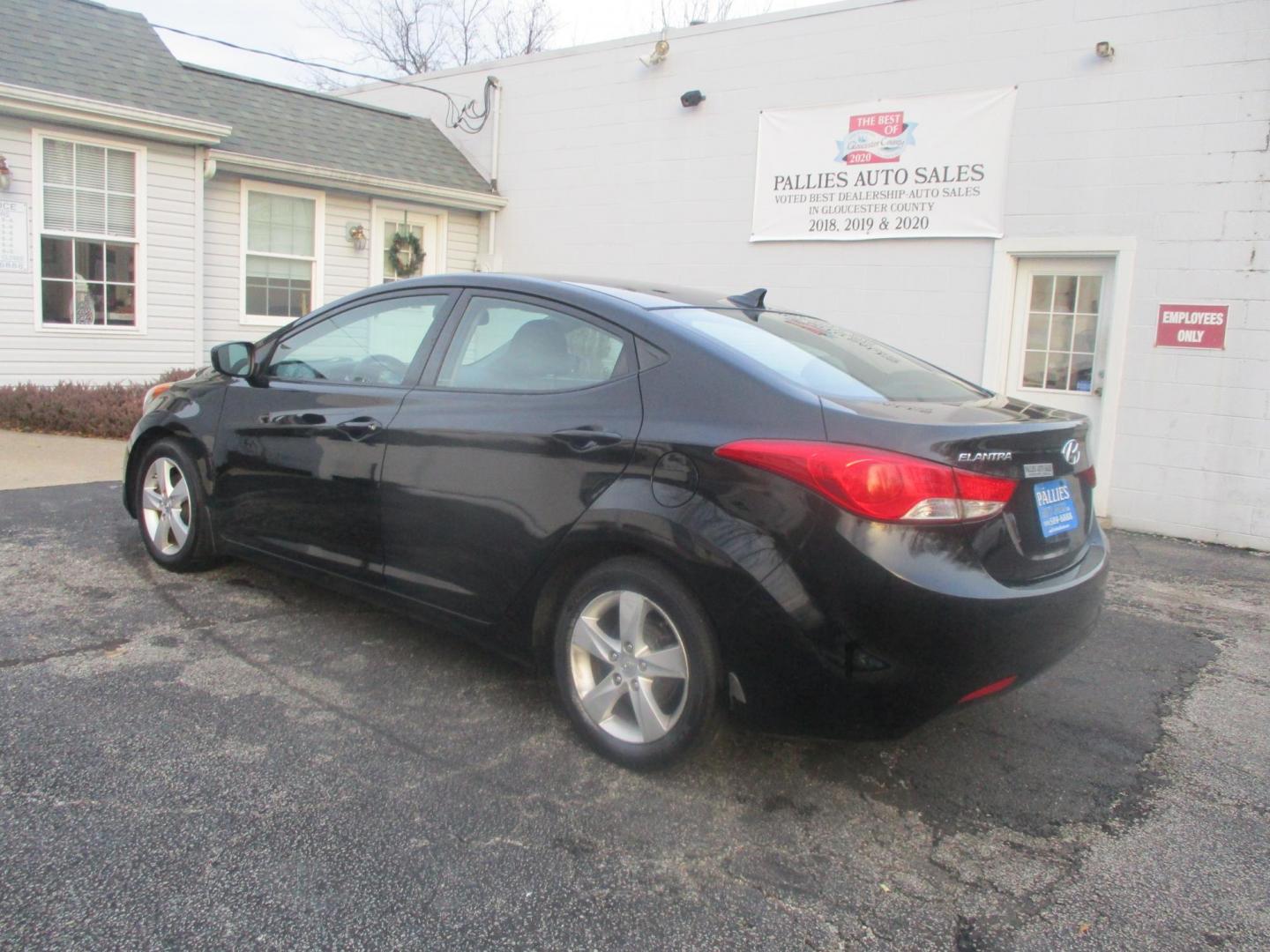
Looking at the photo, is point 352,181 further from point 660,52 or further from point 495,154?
point 660,52

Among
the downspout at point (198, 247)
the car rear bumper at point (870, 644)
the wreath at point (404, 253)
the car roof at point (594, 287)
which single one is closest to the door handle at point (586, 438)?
the car roof at point (594, 287)

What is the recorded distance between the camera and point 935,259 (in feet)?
30.2

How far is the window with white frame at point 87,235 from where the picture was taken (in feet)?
31.9

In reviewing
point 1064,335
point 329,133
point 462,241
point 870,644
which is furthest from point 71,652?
point 462,241

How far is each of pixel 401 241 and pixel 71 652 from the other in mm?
9572

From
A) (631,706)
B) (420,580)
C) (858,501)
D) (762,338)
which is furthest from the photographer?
(420,580)

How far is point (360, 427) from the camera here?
3900 millimetres

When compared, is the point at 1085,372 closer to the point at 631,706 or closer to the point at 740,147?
the point at 740,147

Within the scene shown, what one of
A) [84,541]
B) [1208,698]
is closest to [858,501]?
[1208,698]

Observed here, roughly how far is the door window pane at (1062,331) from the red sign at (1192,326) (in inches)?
21.6

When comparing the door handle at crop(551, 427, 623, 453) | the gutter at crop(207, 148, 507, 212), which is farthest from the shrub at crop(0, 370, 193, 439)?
the door handle at crop(551, 427, 623, 453)

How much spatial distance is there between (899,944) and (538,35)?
108 ft

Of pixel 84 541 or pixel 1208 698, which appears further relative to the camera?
pixel 84 541

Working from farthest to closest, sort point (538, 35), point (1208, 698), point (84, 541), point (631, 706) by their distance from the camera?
1. point (538, 35)
2. point (84, 541)
3. point (1208, 698)
4. point (631, 706)
